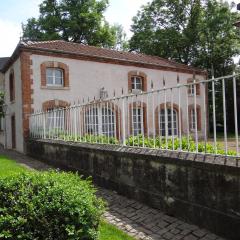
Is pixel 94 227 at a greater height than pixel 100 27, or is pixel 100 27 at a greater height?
pixel 100 27

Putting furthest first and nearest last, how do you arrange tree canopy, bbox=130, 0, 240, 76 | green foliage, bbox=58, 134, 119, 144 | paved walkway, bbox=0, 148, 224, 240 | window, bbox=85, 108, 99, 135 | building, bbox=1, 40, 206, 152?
tree canopy, bbox=130, 0, 240, 76 < building, bbox=1, 40, 206, 152 < window, bbox=85, 108, 99, 135 < green foliage, bbox=58, 134, 119, 144 < paved walkway, bbox=0, 148, 224, 240

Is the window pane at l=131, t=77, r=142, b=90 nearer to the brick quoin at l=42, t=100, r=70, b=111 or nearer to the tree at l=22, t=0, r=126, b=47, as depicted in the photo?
the brick quoin at l=42, t=100, r=70, b=111

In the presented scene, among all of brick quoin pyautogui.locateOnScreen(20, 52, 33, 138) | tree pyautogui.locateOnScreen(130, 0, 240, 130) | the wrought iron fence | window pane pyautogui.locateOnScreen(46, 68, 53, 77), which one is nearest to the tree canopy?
tree pyautogui.locateOnScreen(130, 0, 240, 130)

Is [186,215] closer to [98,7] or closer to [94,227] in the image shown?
[94,227]

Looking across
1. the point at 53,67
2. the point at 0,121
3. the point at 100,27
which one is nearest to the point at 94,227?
the point at 53,67

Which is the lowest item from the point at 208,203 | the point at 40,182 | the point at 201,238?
the point at 201,238

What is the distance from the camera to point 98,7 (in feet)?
127

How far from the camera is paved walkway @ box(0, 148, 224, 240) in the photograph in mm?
5223

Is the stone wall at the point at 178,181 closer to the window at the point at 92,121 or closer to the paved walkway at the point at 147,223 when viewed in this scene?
the paved walkway at the point at 147,223

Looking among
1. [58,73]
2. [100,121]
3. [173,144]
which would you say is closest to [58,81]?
[58,73]

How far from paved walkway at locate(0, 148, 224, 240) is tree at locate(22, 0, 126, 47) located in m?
31.4

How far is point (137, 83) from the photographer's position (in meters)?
24.2

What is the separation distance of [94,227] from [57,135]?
9.04 metres

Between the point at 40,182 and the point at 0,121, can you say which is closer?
the point at 40,182
